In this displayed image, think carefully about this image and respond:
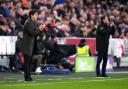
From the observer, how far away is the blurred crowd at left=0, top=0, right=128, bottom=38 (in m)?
26.2

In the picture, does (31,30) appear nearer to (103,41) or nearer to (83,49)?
(103,41)

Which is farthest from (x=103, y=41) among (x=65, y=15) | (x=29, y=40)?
(x=65, y=15)

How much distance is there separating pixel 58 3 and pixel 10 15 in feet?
18.5

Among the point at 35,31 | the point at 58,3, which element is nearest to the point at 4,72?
the point at 35,31

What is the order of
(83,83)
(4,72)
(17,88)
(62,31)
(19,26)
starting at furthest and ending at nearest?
1. (62,31)
2. (19,26)
3. (4,72)
4. (83,83)
5. (17,88)

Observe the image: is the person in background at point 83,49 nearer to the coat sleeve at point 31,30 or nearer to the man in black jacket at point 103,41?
the man in black jacket at point 103,41

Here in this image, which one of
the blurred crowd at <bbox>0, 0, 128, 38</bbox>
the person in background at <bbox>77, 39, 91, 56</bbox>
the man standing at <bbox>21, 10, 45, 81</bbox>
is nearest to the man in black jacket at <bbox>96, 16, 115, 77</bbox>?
the blurred crowd at <bbox>0, 0, 128, 38</bbox>

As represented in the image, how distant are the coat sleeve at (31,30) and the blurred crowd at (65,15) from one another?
16.0ft

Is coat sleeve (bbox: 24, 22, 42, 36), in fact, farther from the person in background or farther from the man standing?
the person in background

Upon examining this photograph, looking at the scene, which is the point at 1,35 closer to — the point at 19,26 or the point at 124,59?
the point at 19,26

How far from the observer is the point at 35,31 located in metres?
18.3

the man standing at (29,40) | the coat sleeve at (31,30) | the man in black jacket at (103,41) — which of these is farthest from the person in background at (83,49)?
the coat sleeve at (31,30)

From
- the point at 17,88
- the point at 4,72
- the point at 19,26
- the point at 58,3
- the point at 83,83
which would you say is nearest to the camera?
the point at 17,88

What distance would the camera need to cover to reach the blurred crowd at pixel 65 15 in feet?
86.0
